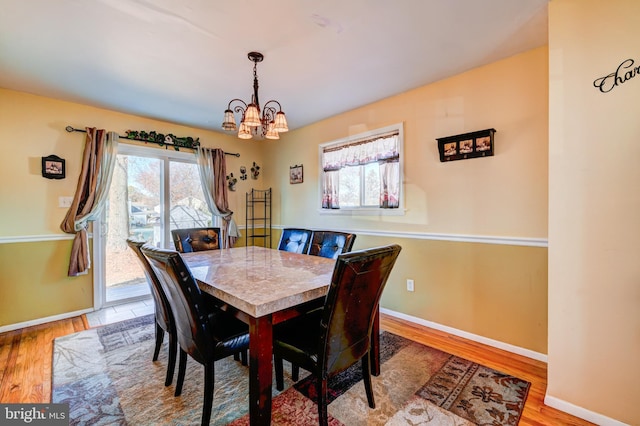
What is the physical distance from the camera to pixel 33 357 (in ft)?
7.51

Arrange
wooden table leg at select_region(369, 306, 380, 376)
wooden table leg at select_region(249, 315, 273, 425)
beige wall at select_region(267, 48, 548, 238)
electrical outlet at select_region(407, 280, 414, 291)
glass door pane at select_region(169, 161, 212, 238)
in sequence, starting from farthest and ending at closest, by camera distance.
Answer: glass door pane at select_region(169, 161, 212, 238) < electrical outlet at select_region(407, 280, 414, 291) < beige wall at select_region(267, 48, 548, 238) < wooden table leg at select_region(369, 306, 380, 376) < wooden table leg at select_region(249, 315, 273, 425)

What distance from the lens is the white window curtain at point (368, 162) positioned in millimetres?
3131

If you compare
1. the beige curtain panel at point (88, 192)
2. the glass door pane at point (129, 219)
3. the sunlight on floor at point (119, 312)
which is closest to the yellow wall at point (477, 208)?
the sunlight on floor at point (119, 312)

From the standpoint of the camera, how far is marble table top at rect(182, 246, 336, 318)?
1274 mm

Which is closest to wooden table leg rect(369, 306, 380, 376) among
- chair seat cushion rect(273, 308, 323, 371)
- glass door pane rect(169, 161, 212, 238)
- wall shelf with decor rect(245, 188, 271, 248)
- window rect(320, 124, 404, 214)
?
chair seat cushion rect(273, 308, 323, 371)

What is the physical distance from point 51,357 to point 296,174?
329cm

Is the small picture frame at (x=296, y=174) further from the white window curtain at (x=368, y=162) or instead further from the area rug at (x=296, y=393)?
the area rug at (x=296, y=393)

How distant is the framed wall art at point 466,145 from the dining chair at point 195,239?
2.52m

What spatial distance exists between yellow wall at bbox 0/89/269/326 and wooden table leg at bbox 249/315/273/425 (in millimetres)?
3233

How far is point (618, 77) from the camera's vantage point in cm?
148

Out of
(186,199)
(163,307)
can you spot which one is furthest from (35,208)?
(163,307)

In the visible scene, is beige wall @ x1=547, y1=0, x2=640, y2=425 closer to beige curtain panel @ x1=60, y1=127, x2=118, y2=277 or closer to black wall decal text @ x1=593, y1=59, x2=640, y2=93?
black wall decal text @ x1=593, y1=59, x2=640, y2=93

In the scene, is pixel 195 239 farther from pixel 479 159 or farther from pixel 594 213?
pixel 594 213

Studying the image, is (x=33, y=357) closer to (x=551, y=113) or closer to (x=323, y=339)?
(x=323, y=339)
